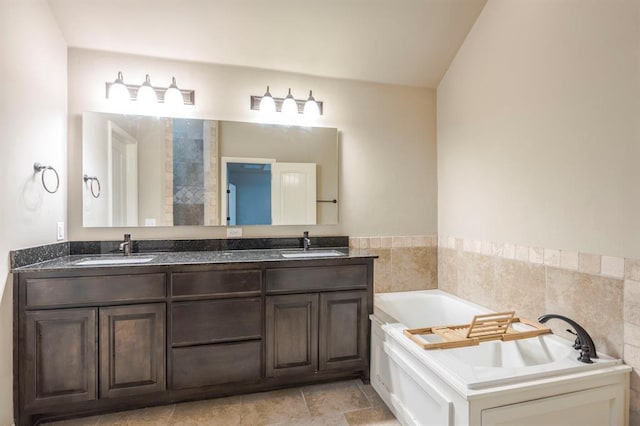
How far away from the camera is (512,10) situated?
2.20 metres

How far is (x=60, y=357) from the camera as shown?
191cm

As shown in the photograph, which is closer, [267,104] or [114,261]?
[114,261]

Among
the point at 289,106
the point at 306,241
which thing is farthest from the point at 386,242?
the point at 289,106

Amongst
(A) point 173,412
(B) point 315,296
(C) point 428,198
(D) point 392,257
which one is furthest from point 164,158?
(C) point 428,198

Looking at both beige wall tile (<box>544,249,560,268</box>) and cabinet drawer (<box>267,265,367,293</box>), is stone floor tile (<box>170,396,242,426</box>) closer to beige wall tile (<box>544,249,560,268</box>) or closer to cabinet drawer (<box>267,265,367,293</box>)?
cabinet drawer (<box>267,265,367,293</box>)

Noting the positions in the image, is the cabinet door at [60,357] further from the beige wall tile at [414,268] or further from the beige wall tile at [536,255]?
the beige wall tile at [536,255]

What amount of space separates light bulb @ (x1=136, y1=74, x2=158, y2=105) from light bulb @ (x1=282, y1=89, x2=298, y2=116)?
39.1 inches

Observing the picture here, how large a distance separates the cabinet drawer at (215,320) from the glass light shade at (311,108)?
5.12 ft

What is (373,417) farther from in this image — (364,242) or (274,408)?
(364,242)

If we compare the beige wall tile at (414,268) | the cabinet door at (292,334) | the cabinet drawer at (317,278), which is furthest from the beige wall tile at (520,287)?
the cabinet door at (292,334)

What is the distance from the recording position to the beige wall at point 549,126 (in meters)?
1.57

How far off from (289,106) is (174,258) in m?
1.49

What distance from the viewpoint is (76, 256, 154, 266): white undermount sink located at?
209 cm

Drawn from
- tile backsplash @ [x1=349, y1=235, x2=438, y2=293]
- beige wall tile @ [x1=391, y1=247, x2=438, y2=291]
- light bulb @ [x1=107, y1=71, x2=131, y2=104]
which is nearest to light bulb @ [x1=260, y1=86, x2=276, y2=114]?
light bulb @ [x1=107, y1=71, x2=131, y2=104]
